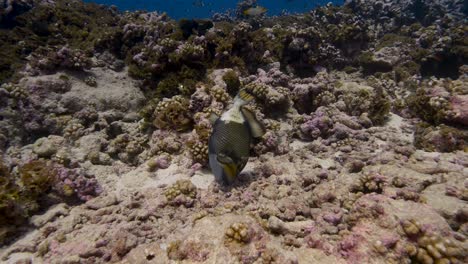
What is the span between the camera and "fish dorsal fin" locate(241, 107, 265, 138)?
12.7ft

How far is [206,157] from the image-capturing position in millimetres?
4738

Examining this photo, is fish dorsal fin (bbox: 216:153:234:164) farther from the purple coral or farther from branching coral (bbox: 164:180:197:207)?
the purple coral

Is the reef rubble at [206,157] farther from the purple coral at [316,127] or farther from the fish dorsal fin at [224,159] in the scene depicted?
the fish dorsal fin at [224,159]

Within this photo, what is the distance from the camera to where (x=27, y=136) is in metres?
6.43

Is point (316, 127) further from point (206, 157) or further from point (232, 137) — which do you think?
point (232, 137)

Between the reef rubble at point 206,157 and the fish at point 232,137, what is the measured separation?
52 centimetres

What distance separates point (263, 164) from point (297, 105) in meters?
2.61

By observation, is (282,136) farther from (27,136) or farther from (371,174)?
(27,136)

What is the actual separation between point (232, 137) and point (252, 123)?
0.39 meters

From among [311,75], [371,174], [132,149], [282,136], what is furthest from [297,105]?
[132,149]

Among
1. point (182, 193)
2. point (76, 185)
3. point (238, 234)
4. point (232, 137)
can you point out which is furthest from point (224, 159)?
point (76, 185)

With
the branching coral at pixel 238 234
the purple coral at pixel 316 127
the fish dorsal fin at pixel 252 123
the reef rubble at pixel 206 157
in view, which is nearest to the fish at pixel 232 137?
the fish dorsal fin at pixel 252 123

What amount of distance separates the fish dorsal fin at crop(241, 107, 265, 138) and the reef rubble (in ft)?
2.62

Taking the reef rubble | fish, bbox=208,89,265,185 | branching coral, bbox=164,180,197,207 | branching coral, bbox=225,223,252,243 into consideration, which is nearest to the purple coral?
the reef rubble
